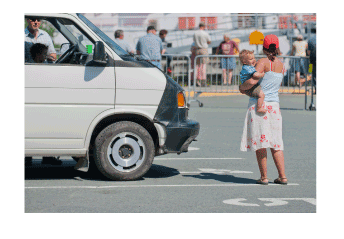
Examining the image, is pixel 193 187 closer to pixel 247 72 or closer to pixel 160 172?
pixel 160 172

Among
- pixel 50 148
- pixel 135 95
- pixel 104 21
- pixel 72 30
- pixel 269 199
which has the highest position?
pixel 104 21

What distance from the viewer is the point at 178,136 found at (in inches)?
283

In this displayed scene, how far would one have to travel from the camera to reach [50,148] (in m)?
6.88

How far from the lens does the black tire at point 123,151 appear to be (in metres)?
6.96

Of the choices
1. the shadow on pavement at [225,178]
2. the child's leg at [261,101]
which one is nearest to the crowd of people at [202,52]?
the shadow on pavement at [225,178]

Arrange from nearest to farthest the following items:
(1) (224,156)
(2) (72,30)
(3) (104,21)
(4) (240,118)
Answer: (2) (72,30)
(1) (224,156)
(4) (240,118)
(3) (104,21)

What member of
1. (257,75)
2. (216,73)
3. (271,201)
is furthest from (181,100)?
(216,73)

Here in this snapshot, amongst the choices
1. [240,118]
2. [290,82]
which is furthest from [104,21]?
[240,118]

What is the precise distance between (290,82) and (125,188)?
11922 millimetres

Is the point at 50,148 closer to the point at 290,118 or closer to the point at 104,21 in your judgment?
the point at 290,118

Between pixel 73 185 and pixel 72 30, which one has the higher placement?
pixel 72 30

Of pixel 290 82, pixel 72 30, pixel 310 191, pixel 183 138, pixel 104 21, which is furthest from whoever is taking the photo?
pixel 104 21

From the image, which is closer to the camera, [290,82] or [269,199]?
[269,199]

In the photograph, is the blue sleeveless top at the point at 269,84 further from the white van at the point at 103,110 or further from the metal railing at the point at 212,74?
the metal railing at the point at 212,74
